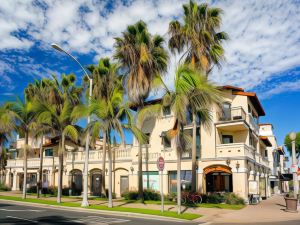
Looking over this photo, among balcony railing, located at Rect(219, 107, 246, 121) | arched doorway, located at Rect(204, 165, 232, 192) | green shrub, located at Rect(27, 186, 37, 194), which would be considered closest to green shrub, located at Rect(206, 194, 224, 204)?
arched doorway, located at Rect(204, 165, 232, 192)

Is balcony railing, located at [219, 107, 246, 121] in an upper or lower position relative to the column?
upper

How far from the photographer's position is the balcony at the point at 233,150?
2566 cm

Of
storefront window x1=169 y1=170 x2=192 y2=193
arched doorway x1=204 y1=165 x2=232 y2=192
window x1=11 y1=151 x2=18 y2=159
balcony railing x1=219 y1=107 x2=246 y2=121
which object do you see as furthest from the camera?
window x1=11 y1=151 x2=18 y2=159

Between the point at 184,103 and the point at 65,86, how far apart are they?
19.5 metres

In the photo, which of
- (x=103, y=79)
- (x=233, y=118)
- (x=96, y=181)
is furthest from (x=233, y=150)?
(x=96, y=181)

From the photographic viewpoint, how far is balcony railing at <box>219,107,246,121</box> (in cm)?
2759

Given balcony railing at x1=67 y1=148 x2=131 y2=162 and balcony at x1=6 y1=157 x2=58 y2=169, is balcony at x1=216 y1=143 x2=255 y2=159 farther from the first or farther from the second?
balcony at x1=6 y1=157 x2=58 y2=169

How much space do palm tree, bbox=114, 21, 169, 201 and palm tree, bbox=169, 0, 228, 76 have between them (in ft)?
6.01

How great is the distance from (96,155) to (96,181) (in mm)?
2839

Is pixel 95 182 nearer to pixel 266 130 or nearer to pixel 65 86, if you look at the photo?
pixel 65 86

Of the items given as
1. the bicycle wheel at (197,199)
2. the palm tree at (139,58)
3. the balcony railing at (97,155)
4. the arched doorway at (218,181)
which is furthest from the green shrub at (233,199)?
the balcony railing at (97,155)

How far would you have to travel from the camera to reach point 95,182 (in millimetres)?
34312

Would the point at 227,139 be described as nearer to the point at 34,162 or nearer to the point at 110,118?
the point at 110,118

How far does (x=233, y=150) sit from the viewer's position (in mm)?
26094
